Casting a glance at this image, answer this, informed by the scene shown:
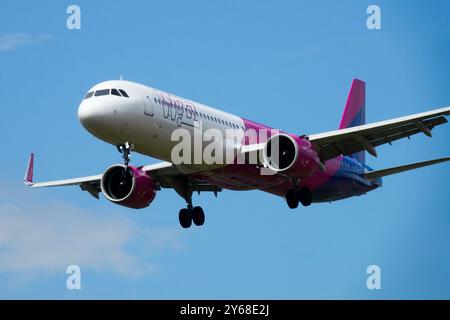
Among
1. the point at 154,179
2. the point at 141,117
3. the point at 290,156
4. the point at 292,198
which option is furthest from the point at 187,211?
the point at 141,117

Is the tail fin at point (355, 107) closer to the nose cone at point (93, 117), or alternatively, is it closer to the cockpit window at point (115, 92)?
the cockpit window at point (115, 92)

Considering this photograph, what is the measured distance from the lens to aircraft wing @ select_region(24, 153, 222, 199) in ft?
180

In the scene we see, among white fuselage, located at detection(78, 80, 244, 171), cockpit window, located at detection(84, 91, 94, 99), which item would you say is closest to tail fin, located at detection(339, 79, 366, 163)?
white fuselage, located at detection(78, 80, 244, 171)

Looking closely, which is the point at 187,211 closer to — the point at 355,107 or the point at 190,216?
the point at 190,216

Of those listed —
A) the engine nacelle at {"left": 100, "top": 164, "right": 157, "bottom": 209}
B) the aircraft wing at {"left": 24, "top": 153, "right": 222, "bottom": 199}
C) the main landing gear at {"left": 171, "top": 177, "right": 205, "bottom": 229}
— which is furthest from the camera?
the main landing gear at {"left": 171, "top": 177, "right": 205, "bottom": 229}

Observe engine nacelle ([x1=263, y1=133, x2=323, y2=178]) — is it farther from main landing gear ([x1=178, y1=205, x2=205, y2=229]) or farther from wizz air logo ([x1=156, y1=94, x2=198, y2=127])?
main landing gear ([x1=178, y1=205, x2=205, y2=229])

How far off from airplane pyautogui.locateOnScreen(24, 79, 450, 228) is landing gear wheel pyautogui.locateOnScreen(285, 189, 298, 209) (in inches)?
2.0

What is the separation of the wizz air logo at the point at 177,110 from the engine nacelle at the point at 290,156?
12.6ft

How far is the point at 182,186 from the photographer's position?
56719 mm
